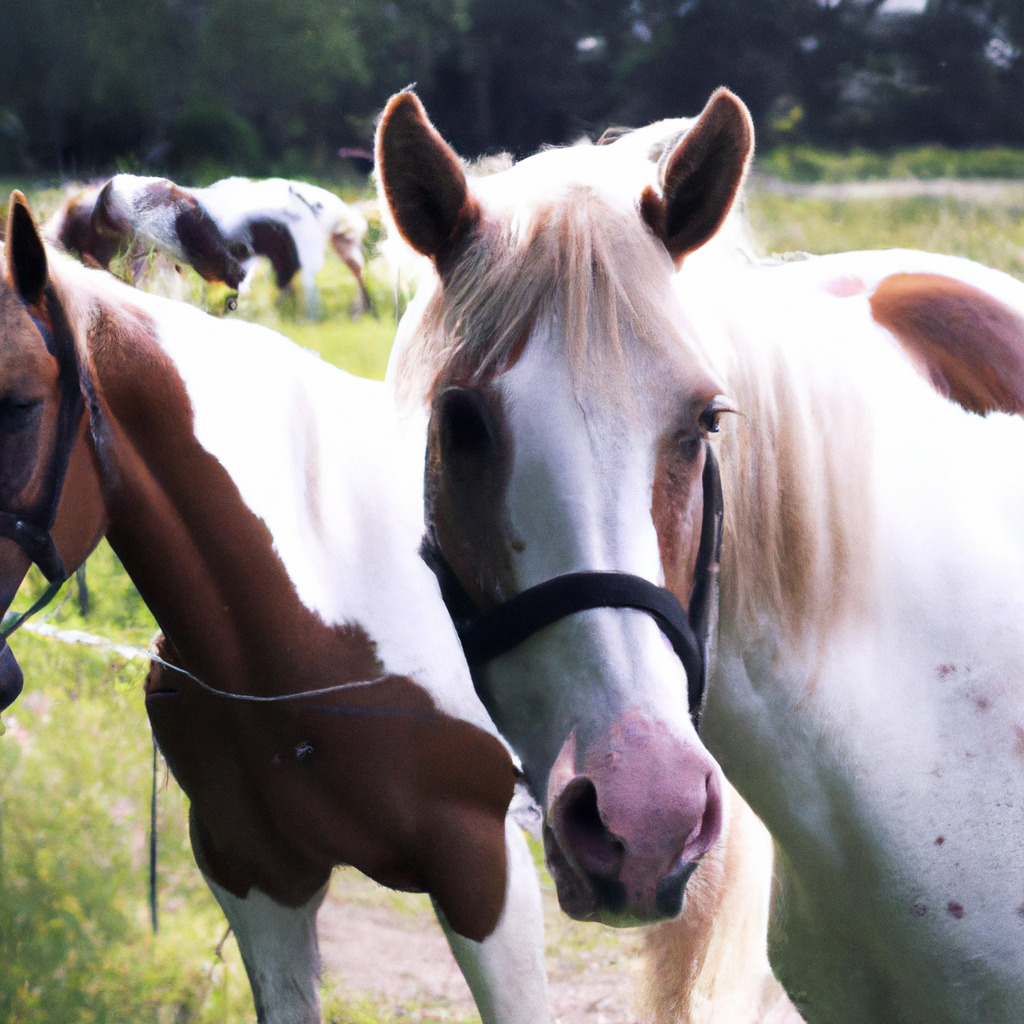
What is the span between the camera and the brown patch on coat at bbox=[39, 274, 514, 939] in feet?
5.16

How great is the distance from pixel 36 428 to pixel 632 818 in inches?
43.0

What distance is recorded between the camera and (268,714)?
1.62 meters

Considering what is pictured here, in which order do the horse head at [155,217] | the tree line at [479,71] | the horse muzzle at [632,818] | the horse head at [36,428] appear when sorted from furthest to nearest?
the tree line at [479,71] < the horse head at [155,217] < the horse head at [36,428] < the horse muzzle at [632,818]

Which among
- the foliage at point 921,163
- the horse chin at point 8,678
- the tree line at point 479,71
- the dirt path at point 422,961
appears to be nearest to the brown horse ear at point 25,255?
the horse chin at point 8,678

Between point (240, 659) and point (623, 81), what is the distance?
4606 millimetres

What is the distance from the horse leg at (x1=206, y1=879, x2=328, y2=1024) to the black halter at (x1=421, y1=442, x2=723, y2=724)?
0.99m

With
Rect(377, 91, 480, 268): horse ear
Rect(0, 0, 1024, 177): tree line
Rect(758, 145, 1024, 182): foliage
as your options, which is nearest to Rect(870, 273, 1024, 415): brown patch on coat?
Rect(377, 91, 480, 268): horse ear

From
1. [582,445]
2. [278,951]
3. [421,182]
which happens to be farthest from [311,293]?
[582,445]

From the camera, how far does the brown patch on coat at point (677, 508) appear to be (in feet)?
2.99

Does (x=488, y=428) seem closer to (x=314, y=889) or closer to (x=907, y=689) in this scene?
(x=907, y=689)

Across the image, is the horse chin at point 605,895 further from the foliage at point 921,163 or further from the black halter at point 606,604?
the foliage at point 921,163

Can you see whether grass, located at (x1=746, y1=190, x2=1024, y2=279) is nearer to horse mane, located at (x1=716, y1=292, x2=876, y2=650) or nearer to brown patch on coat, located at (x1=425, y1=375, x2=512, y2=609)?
horse mane, located at (x1=716, y1=292, x2=876, y2=650)

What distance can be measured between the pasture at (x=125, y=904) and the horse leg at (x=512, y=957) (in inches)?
21.5

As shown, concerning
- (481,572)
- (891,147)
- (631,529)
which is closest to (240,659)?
(481,572)
